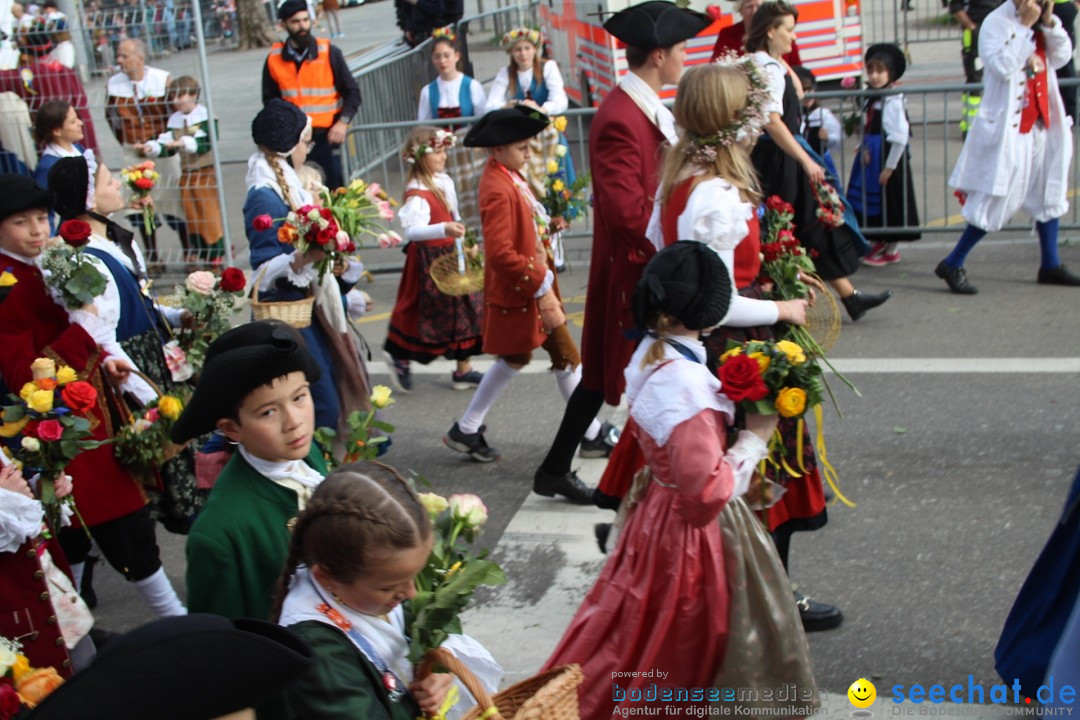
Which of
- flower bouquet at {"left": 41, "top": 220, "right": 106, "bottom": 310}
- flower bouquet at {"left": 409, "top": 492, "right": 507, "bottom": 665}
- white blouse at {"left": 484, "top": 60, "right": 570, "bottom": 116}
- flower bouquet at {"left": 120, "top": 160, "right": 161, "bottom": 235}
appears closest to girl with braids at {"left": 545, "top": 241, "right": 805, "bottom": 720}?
flower bouquet at {"left": 409, "top": 492, "right": 507, "bottom": 665}

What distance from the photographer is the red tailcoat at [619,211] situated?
5125 mm

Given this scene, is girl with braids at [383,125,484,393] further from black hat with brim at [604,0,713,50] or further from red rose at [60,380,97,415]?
red rose at [60,380,97,415]

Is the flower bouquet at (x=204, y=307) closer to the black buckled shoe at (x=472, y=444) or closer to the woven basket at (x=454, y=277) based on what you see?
the black buckled shoe at (x=472, y=444)

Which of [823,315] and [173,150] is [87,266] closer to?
[823,315]

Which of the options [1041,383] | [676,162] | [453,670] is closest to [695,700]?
[453,670]

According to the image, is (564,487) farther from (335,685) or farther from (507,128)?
(335,685)

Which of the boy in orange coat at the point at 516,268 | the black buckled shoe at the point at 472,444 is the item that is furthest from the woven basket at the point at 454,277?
the black buckled shoe at the point at 472,444

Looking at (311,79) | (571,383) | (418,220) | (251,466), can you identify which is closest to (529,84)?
(311,79)

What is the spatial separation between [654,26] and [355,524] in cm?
343

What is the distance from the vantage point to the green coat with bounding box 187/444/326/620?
2846mm

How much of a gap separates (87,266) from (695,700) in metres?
2.61

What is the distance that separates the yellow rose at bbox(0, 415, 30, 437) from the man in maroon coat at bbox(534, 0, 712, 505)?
2300 mm

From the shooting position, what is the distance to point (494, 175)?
19.5 feet

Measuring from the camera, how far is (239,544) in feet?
9.43
